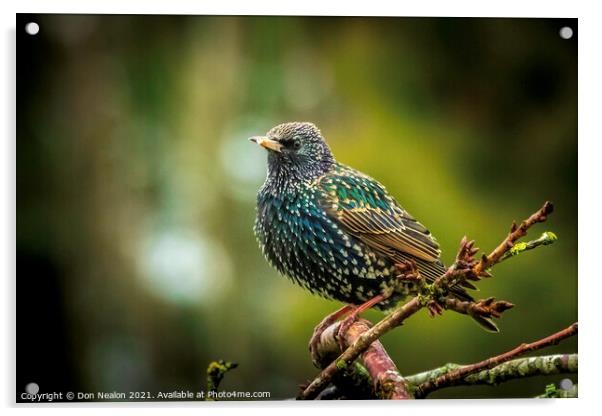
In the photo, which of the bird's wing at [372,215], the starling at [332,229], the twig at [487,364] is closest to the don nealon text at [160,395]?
the starling at [332,229]

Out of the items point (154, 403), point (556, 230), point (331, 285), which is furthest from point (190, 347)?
point (556, 230)

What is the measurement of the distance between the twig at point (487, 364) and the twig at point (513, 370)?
0.09 feet

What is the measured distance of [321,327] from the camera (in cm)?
353

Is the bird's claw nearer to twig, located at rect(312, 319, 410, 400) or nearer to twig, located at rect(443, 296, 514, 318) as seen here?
twig, located at rect(312, 319, 410, 400)

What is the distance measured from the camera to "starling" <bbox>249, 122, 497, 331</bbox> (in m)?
3.42

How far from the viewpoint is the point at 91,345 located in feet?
11.4

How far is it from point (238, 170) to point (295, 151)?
300 mm

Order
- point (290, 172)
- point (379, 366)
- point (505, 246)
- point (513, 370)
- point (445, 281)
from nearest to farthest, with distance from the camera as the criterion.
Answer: point (505, 246)
point (445, 281)
point (379, 366)
point (513, 370)
point (290, 172)

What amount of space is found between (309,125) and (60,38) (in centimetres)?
127

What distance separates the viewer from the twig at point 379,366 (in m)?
3.11

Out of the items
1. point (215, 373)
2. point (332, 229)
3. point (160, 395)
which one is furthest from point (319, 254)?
point (160, 395)

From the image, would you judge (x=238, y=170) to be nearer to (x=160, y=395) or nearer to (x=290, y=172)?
(x=290, y=172)

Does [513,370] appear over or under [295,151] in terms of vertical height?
under

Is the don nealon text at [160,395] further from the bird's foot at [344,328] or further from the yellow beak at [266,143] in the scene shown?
the yellow beak at [266,143]
